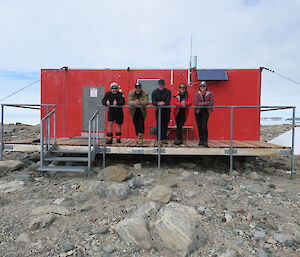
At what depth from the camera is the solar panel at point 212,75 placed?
744cm

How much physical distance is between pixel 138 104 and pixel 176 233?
3.65 metres

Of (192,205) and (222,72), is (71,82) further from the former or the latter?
(192,205)

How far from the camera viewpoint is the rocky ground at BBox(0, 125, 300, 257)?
297 cm

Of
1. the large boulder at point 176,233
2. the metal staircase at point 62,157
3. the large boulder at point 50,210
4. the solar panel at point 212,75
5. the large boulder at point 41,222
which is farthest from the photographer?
the solar panel at point 212,75

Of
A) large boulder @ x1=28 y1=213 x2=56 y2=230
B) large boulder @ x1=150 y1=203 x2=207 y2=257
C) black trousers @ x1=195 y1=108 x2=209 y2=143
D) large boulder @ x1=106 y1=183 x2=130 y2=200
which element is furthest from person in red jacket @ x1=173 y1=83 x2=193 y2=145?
large boulder @ x1=28 y1=213 x2=56 y2=230

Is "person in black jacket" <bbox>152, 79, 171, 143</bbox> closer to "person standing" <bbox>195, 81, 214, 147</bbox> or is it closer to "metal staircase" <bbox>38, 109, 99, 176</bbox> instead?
"person standing" <bbox>195, 81, 214, 147</bbox>

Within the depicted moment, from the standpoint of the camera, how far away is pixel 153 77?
7723mm

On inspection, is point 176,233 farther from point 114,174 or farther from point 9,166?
point 9,166

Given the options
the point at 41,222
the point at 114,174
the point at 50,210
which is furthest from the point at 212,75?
A: the point at 41,222

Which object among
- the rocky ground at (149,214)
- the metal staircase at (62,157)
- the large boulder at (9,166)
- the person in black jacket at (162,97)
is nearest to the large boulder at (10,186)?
the rocky ground at (149,214)

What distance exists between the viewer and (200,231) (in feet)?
10.4

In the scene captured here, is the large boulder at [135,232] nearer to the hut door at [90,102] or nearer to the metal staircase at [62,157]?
the metal staircase at [62,157]

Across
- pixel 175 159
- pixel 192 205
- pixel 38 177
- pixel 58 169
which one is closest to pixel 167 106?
pixel 175 159

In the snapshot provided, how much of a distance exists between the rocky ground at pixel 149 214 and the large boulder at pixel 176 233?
0.4 inches
